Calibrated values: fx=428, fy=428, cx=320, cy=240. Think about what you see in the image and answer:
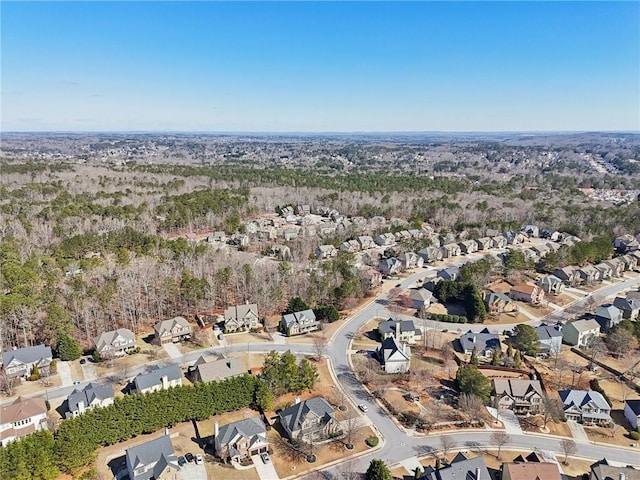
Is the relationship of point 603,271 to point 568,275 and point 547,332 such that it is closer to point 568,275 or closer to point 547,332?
point 568,275

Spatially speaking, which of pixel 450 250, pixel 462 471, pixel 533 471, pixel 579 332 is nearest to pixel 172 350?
pixel 462 471

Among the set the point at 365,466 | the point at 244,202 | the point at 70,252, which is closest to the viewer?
the point at 365,466

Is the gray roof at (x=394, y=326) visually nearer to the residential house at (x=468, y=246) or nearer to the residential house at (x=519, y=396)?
the residential house at (x=519, y=396)

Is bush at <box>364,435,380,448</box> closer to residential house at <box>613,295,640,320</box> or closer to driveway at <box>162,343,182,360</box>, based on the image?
driveway at <box>162,343,182,360</box>

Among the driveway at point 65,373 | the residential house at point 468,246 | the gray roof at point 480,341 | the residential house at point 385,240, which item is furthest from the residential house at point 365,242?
the driveway at point 65,373

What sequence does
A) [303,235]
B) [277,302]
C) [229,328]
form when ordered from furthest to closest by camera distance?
[303,235], [277,302], [229,328]

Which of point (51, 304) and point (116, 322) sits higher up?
point (51, 304)

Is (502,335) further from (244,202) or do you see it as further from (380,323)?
(244,202)

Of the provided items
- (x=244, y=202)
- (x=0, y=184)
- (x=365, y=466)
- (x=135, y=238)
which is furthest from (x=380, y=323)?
(x=0, y=184)
